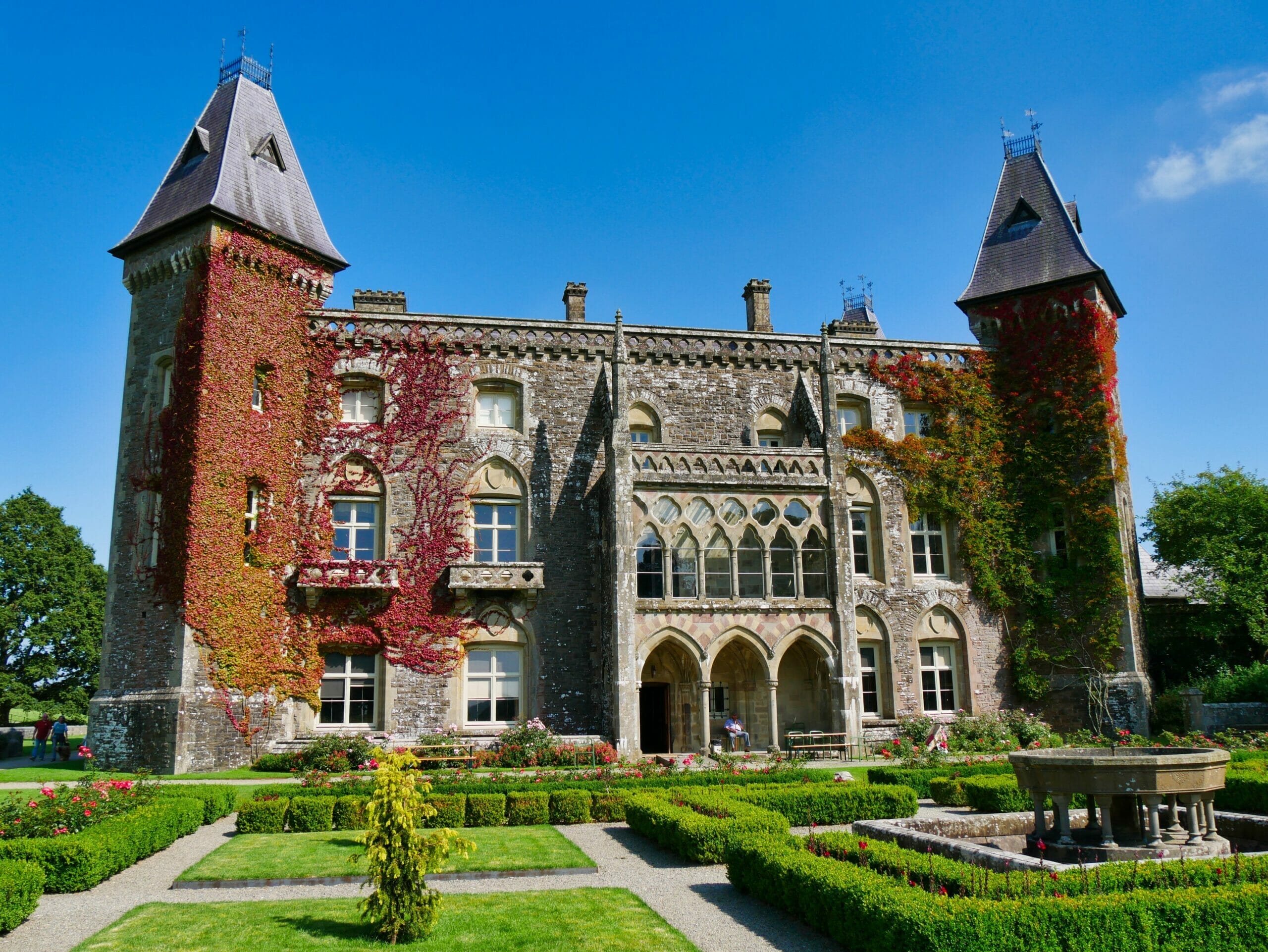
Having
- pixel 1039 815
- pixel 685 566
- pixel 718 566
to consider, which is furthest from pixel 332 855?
pixel 718 566

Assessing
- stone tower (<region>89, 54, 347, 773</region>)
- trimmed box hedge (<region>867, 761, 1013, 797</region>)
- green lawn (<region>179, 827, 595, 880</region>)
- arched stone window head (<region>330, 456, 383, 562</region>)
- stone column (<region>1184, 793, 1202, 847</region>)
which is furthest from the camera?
arched stone window head (<region>330, 456, 383, 562</region>)

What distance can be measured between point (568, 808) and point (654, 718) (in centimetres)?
1191

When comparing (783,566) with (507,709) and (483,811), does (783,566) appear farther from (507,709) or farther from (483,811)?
(483,811)

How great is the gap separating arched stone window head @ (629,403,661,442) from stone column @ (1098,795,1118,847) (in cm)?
1897

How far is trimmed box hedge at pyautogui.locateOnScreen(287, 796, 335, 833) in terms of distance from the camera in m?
15.6

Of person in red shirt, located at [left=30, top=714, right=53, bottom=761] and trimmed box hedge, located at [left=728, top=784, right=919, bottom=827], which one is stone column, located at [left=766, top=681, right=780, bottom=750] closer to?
trimmed box hedge, located at [left=728, top=784, right=919, bottom=827]

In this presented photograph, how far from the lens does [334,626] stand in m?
25.8

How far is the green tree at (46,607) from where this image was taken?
4203 cm

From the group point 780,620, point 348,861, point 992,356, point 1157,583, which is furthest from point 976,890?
point 1157,583

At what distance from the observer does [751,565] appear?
26.6m

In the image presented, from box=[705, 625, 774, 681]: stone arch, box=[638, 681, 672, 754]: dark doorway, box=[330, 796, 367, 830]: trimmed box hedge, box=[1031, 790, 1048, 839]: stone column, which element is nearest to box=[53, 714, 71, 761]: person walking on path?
box=[638, 681, 672, 754]: dark doorway

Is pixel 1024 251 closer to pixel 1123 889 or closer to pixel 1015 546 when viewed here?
pixel 1015 546

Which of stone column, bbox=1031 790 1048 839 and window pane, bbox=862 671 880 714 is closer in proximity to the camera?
stone column, bbox=1031 790 1048 839

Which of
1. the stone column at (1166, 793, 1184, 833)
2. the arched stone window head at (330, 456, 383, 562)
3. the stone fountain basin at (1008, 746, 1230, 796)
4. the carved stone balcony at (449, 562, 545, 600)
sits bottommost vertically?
the stone column at (1166, 793, 1184, 833)
